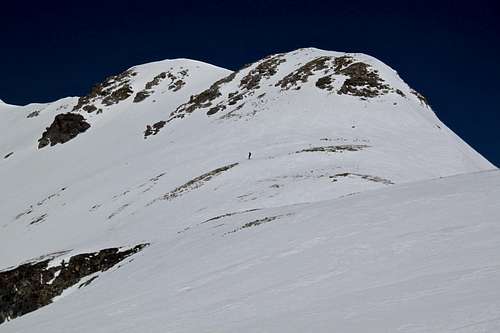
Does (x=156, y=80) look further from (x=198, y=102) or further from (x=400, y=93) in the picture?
(x=400, y=93)

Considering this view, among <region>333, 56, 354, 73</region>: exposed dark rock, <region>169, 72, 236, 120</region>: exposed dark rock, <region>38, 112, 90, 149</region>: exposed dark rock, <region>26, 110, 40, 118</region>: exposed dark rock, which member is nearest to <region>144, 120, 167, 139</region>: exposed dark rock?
<region>169, 72, 236, 120</region>: exposed dark rock

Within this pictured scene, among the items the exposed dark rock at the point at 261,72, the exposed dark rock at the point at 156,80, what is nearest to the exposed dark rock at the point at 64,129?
the exposed dark rock at the point at 156,80

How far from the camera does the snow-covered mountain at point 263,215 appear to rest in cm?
844

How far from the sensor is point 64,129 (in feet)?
277

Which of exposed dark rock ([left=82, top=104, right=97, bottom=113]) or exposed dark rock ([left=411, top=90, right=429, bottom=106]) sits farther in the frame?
exposed dark rock ([left=82, top=104, right=97, bottom=113])

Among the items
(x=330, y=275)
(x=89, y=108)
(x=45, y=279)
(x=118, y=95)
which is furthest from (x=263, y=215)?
(x=118, y=95)

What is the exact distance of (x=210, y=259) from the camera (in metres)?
13.7

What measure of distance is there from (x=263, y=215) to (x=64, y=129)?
7333 cm

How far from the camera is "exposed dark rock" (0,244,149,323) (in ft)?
75.2

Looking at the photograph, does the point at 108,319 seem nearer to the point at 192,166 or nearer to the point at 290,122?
the point at 192,166

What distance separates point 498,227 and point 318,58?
5898cm

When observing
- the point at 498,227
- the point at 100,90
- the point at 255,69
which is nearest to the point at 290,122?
the point at 255,69

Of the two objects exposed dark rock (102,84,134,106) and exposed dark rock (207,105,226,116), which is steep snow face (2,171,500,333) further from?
exposed dark rock (102,84,134,106)

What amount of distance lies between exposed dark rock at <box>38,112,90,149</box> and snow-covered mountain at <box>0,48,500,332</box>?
70 cm
